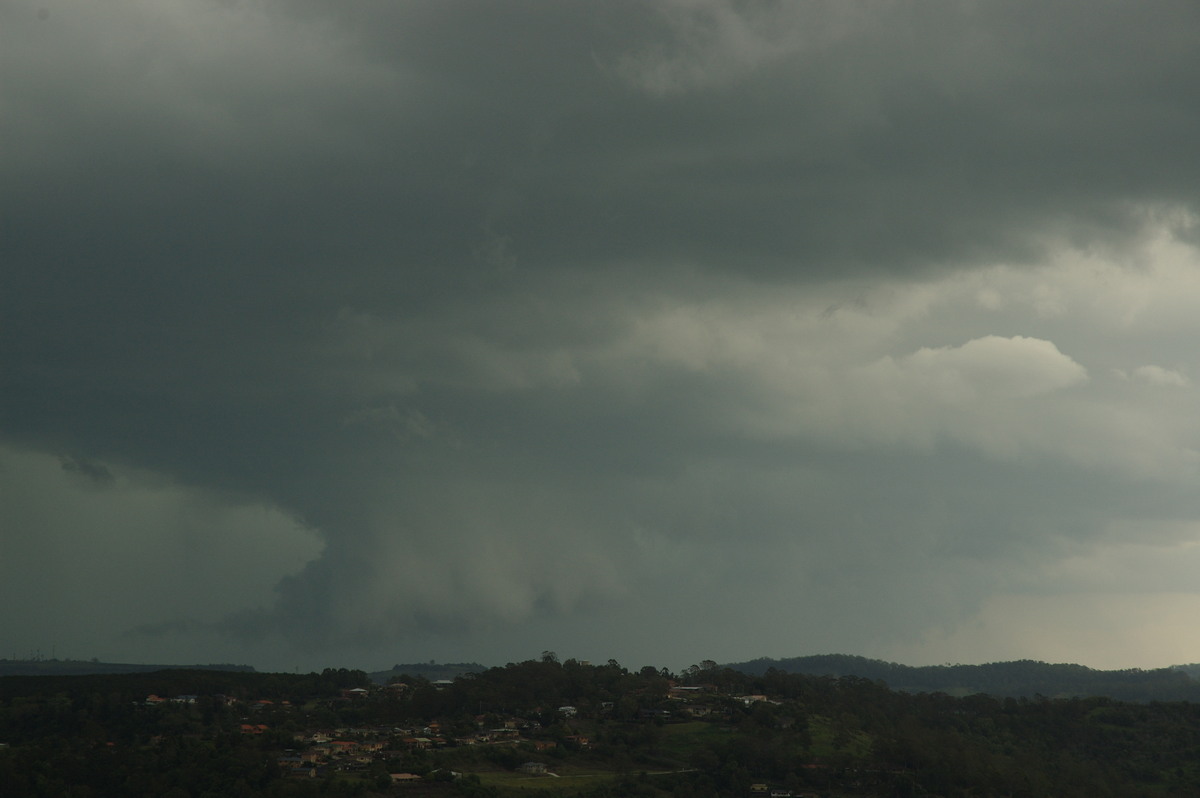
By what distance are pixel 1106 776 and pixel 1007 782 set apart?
141 feet

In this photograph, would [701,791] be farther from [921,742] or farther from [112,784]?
[112,784]

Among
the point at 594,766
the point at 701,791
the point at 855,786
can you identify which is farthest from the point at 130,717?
the point at 855,786

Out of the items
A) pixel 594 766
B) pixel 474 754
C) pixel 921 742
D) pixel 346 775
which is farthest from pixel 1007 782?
pixel 346 775

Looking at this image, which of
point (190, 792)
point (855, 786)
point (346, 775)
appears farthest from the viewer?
point (855, 786)

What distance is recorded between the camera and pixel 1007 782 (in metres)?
166

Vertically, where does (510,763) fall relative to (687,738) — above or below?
below

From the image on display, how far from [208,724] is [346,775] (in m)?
60.1

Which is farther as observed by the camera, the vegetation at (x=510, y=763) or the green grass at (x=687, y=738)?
the green grass at (x=687, y=738)

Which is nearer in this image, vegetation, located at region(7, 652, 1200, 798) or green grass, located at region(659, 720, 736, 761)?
vegetation, located at region(7, 652, 1200, 798)

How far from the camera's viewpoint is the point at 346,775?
148125 millimetres

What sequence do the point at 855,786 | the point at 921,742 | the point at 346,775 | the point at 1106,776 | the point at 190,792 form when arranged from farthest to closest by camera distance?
1. the point at 1106,776
2. the point at 921,742
3. the point at 855,786
4. the point at 346,775
5. the point at 190,792

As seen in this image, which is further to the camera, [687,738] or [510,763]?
[687,738]

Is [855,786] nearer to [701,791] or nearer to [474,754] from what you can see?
[701,791]

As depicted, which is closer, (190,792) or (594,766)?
(190,792)
